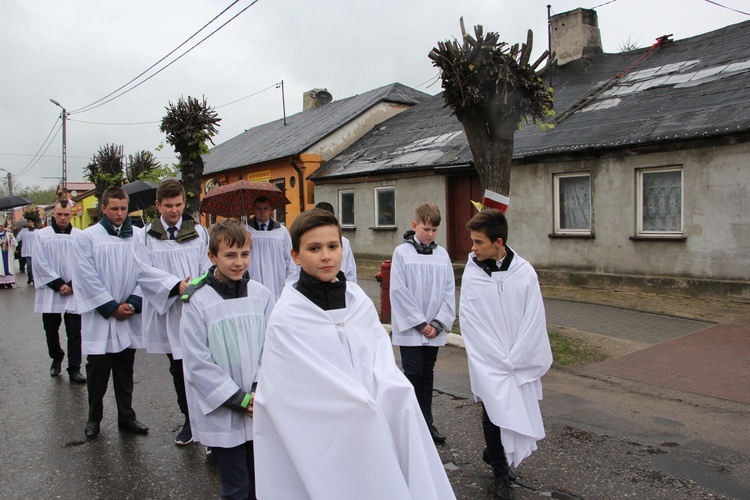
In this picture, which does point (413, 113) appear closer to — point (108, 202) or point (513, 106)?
point (513, 106)

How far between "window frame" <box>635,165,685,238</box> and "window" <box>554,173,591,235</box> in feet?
3.81

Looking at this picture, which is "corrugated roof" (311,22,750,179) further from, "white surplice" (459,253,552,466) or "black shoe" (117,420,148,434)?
"black shoe" (117,420,148,434)

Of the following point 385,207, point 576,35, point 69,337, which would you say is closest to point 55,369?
point 69,337

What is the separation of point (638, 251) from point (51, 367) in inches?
418

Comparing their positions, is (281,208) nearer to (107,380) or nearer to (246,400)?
(107,380)

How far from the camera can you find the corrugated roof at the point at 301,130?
2359cm

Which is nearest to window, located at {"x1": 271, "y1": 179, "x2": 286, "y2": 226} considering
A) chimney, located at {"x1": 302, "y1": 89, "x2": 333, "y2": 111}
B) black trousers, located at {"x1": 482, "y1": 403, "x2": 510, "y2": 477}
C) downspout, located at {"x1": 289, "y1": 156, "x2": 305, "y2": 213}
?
downspout, located at {"x1": 289, "y1": 156, "x2": 305, "y2": 213}

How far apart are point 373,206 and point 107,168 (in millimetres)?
17303

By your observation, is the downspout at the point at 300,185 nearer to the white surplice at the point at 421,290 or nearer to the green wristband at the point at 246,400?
the white surplice at the point at 421,290

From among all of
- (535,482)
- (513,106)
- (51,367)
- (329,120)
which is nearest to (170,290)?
(535,482)

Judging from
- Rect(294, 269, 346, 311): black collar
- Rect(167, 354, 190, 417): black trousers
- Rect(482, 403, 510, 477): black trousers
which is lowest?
Rect(482, 403, 510, 477): black trousers

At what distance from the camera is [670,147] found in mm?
11703

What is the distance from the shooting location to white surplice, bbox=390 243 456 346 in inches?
192

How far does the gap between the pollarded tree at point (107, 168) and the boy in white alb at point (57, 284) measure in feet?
76.8
